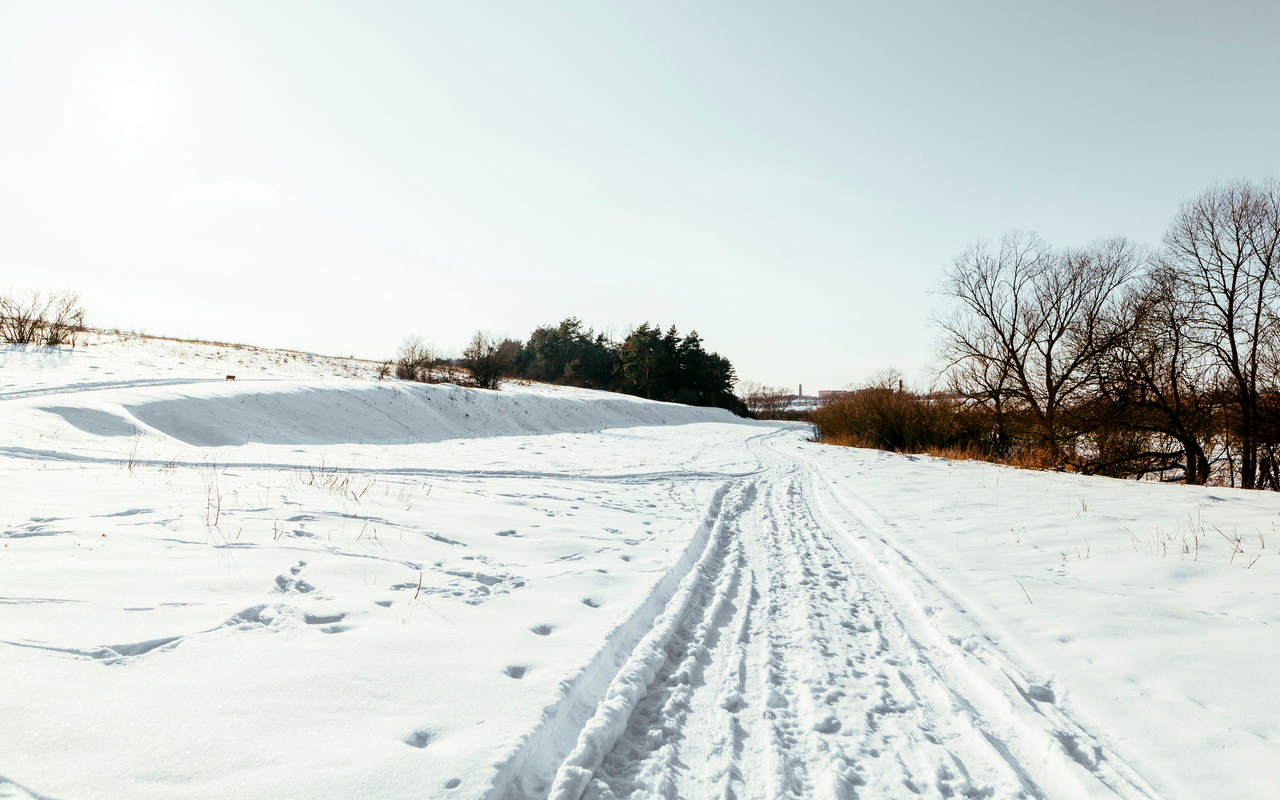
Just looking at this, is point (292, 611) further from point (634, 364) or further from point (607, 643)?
point (634, 364)

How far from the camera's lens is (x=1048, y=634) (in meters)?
3.65

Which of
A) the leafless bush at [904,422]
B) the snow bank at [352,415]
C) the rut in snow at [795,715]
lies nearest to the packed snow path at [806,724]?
the rut in snow at [795,715]

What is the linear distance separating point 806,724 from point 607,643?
3.85ft

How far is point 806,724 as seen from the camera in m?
2.54

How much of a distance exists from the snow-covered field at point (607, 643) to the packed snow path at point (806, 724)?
0.02 metres

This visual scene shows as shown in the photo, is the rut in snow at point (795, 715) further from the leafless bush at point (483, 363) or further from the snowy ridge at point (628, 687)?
the leafless bush at point (483, 363)

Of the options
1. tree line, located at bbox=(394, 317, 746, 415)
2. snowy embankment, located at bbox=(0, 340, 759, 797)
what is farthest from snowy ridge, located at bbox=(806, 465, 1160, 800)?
tree line, located at bbox=(394, 317, 746, 415)

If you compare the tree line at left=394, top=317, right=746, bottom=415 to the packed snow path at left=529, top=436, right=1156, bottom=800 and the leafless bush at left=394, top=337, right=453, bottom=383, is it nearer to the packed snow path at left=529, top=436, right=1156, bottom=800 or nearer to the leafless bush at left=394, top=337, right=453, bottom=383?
the leafless bush at left=394, top=337, right=453, bottom=383

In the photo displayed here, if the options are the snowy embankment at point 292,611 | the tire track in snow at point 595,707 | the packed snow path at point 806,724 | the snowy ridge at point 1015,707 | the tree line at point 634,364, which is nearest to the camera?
the snowy embankment at point 292,611

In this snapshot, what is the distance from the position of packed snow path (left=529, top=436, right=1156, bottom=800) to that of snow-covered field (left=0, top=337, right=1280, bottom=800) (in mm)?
16

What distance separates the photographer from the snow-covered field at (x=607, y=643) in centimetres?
208

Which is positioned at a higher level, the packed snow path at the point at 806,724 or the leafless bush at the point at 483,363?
the leafless bush at the point at 483,363

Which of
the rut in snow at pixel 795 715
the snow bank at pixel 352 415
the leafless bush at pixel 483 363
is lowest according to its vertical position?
the rut in snow at pixel 795 715

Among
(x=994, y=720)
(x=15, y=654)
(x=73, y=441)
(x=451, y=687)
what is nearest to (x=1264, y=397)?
(x=994, y=720)
